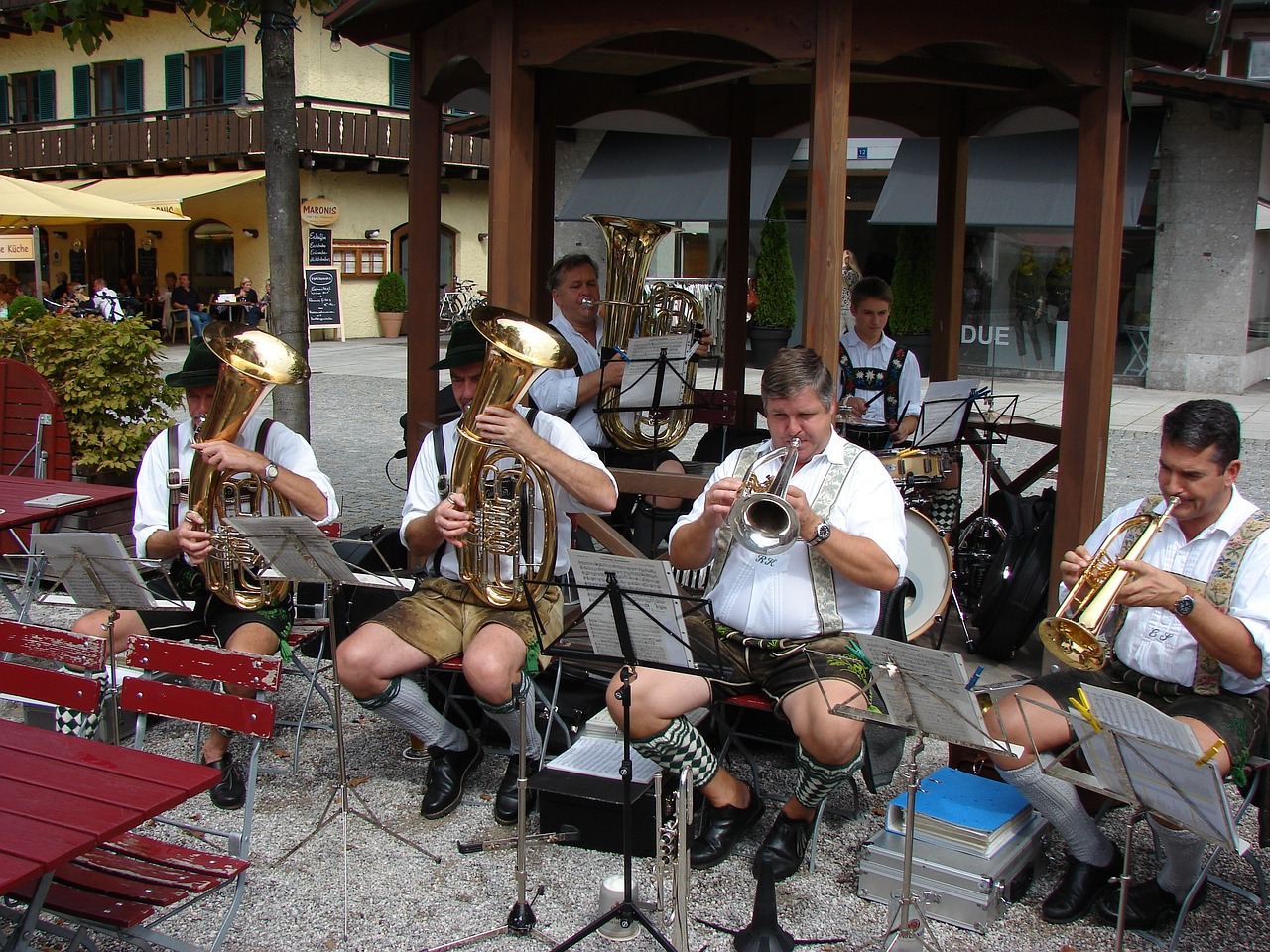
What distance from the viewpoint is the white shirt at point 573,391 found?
18.1 feet

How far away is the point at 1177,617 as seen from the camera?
10.5ft

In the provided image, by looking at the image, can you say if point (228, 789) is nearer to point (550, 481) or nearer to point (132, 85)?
point (550, 481)

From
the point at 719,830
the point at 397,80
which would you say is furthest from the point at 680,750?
the point at 397,80

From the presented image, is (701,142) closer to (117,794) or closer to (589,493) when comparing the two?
(589,493)

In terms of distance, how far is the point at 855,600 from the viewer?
3.77 metres

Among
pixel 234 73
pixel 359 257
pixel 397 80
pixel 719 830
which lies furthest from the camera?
pixel 359 257

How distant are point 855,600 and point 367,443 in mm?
8048

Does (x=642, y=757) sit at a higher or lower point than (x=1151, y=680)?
lower

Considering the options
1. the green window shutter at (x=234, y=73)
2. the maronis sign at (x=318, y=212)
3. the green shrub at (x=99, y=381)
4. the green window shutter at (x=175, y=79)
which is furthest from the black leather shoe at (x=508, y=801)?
the green window shutter at (x=175, y=79)

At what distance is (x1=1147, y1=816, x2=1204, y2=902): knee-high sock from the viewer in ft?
10.4

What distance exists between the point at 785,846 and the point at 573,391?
2.56 meters

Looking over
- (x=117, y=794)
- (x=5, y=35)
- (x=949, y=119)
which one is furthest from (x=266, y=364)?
(x=5, y=35)

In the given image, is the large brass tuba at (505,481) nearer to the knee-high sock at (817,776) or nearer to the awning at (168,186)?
the knee-high sock at (817,776)

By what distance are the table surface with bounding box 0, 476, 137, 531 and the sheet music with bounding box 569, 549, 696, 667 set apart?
2.57 metres
